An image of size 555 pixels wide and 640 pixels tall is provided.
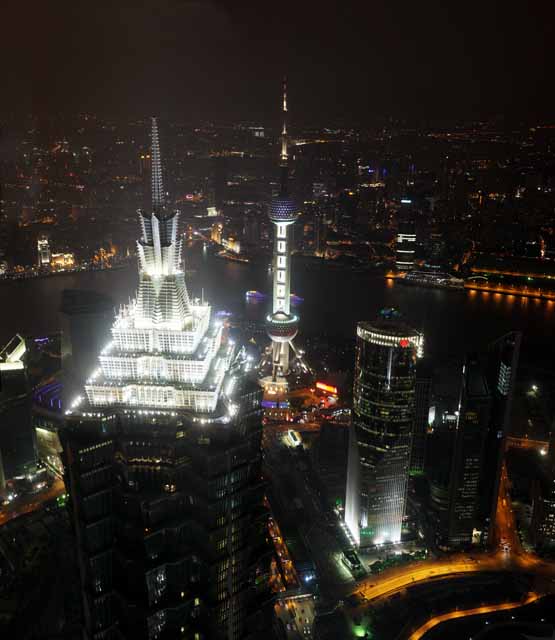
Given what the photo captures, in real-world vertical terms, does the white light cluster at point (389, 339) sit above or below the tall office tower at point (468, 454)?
above

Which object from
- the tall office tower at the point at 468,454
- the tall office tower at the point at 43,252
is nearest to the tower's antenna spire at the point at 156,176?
the tall office tower at the point at 468,454

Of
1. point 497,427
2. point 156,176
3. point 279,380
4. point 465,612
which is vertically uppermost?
point 156,176

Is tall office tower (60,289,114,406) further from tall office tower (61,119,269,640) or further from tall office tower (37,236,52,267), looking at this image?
tall office tower (37,236,52,267)

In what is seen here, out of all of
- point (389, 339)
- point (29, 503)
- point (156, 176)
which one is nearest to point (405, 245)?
point (389, 339)

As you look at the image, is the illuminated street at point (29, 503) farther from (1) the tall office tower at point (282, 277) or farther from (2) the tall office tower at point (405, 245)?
(2) the tall office tower at point (405, 245)

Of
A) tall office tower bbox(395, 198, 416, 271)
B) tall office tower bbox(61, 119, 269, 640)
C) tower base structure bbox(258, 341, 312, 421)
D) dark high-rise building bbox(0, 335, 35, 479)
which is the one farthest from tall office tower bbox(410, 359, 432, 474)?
tall office tower bbox(395, 198, 416, 271)

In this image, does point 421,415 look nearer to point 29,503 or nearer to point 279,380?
point 279,380

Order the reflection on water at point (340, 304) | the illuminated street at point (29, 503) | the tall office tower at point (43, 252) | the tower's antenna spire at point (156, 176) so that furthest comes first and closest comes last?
the tall office tower at point (43, 252) < the reflection on water at point (340, 304) < the illuminated street at point (29, 503) < the tower's antenna spire at point (156, 176)
